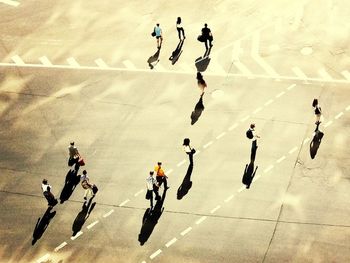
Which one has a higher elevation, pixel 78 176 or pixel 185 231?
pixel 78 176

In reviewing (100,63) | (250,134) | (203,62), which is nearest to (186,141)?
(250,134)

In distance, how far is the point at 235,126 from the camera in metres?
27.0

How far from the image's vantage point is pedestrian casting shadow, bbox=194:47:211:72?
30016 mm

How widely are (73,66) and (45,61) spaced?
5.80 feet

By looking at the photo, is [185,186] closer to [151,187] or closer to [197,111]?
[151,187]

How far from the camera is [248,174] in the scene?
25031 millimetres

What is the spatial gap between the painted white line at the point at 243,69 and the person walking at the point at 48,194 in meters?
11.6

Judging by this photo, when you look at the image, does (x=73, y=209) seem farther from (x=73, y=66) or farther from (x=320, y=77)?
(x=320, y=77)

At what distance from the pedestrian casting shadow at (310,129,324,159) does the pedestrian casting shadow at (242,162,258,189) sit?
8.80 feet

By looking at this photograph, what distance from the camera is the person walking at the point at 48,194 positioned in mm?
24125

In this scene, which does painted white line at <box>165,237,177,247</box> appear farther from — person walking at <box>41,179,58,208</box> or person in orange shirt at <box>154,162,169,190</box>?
person walking at <box>41,179,58,208</box>

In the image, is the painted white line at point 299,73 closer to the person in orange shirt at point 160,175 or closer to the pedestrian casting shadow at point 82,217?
the person in orange shirt at point 160,175

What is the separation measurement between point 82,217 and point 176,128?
6.26 metres

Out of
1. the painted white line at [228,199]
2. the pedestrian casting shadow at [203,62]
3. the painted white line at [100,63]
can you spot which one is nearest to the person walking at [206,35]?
the pedestrian casting shadow at [203,62]
